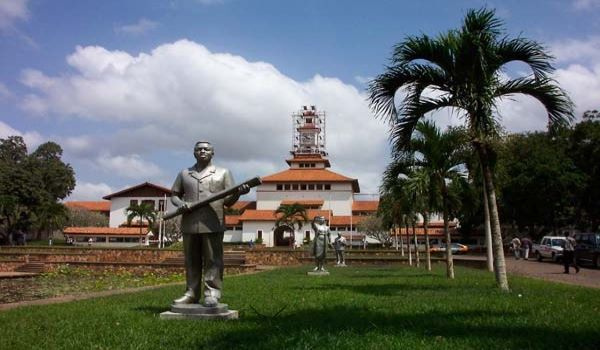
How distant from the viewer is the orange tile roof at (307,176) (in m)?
70.3

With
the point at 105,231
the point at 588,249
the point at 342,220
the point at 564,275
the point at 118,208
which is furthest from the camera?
the point at 118,208

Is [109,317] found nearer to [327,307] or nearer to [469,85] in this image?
[327,307]

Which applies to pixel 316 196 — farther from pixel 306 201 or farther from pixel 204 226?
pixel 204 226

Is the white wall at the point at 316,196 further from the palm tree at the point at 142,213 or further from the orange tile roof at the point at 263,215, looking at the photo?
the palm tree at the point at 142,213

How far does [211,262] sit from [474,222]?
4800 cm

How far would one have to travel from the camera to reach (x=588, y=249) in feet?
79.0

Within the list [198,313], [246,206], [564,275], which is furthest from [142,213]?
[198,313]

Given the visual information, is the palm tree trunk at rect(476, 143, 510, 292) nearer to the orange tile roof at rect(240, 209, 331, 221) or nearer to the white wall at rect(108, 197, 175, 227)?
the orange tile roof at rect(240, 209, 331, 221)

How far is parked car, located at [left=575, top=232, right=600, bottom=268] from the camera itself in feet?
77.1

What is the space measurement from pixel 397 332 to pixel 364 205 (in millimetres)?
65107

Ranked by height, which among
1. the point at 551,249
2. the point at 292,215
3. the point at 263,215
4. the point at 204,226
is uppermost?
the point at 263,215

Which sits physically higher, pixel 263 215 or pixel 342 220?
pixel 263 215

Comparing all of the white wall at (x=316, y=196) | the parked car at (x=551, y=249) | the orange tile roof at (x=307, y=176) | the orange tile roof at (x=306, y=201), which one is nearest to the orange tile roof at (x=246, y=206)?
the white wall at (x=316, y=196)

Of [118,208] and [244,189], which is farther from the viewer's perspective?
[118,208]
